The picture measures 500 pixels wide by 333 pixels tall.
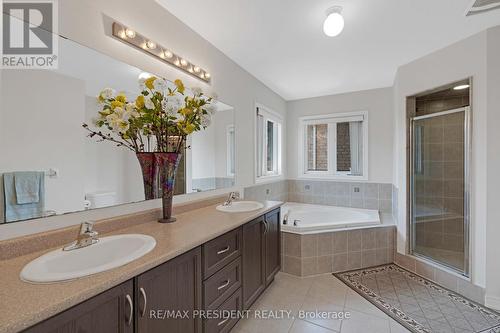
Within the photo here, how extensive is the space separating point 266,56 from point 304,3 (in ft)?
2.95

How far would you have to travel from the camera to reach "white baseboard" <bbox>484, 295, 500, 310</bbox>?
196cm

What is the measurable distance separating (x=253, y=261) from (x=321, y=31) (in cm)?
207

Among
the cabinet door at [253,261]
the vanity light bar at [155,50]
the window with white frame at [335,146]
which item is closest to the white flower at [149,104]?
the vanity light bar at [155,50]

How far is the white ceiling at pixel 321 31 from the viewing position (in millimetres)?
1735

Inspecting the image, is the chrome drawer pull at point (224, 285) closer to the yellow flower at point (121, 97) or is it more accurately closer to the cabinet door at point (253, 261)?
the cabinet door at point (253, 261)

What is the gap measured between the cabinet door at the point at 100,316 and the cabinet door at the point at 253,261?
939 millimetres

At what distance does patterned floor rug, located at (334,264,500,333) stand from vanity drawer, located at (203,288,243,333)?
4.25 feet

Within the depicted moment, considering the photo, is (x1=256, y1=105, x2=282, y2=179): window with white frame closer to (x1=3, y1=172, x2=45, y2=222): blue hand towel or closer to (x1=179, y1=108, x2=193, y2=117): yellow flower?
(x1=179, y1=108, x2=193, y2=117): yellow flower

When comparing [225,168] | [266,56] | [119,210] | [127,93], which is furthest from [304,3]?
[119,210]

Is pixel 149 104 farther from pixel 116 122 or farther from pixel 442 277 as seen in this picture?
pixel 442 277

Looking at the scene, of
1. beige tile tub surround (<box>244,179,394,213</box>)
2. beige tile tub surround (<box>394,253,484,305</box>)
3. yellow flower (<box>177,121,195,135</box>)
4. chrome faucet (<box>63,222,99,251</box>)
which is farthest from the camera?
beige tile tub surround (<box>244,179,394,213</box>)

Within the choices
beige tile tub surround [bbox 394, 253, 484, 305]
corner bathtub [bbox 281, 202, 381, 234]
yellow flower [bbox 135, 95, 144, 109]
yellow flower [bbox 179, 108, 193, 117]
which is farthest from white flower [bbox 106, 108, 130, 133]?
beige tile tub surround [bbox 394, 253, 484, 305]

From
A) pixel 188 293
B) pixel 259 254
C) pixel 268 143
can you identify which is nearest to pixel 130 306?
pixel 188 293

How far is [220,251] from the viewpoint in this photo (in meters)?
1.46
